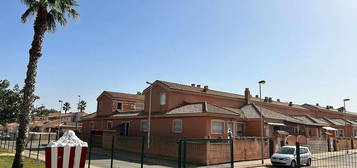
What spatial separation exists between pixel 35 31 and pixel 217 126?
18780mm

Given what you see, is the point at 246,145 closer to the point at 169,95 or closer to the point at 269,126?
the point at 269,126

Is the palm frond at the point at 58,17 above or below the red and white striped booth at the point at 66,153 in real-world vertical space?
above

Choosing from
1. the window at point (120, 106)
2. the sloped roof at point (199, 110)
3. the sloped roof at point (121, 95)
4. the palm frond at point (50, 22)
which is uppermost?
the palm frond at point (50, 22)

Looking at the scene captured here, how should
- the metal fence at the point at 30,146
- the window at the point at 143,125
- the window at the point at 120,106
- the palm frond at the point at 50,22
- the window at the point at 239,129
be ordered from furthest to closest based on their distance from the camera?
the window at the point at 120,106
the window at the point at 143,125
the window at the point at 239,129
the metal fence at the point at 30,146
the palm frond at the point at 50,22

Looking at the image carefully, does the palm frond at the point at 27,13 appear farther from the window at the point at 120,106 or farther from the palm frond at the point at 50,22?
the window at the point at 120,106

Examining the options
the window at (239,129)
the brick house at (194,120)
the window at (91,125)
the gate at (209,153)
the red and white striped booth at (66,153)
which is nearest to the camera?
the red and white striped booth at (66,153)

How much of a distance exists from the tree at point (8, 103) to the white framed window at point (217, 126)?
75.0ft

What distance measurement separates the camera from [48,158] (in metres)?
3.68

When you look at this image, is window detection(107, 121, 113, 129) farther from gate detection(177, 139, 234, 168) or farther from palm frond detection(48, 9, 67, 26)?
palm frond detection(48, 9, 67, 26)

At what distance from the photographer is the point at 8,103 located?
35.1 meters

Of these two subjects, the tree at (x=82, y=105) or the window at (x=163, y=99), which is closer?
the window at (x=163, y=99)

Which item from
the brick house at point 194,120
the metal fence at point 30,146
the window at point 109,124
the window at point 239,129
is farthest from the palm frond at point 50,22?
the window at point 109,124

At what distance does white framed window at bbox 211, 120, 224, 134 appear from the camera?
1139 inches

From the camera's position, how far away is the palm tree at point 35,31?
16578 mm
